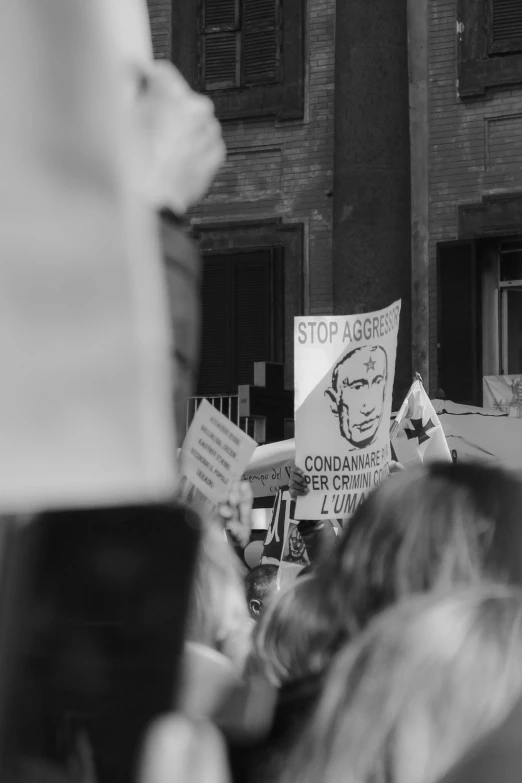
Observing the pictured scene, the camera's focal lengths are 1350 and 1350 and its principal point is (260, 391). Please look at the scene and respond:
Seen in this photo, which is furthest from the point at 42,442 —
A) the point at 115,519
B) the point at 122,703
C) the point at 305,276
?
the point at 305,276

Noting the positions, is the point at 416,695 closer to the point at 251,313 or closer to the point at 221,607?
the point at 221,607

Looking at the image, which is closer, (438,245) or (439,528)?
(439,528)

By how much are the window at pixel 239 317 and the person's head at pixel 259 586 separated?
824 cm

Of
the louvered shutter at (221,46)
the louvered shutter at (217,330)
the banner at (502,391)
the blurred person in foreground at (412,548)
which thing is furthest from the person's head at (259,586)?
the louvered shutter at (221,46)

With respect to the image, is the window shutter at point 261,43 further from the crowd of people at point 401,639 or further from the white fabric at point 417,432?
the crowd of people at point 401,639

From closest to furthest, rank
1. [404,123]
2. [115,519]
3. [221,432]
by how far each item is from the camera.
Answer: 1. [115,519]
2. [221,432]
3. [404,123]

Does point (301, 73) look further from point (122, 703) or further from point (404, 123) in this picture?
point (122, 703)

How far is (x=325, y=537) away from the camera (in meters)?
6.33

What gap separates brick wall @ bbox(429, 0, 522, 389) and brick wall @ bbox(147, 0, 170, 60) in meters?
3.14

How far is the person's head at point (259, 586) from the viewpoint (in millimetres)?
6230

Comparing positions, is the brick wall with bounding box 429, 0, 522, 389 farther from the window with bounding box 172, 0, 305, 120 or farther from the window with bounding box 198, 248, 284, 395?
the window with bounding box 198, 248, 284, 395

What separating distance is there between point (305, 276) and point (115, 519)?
13.4 metres

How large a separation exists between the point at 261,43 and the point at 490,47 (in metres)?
2.64

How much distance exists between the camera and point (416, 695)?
1.45 m
